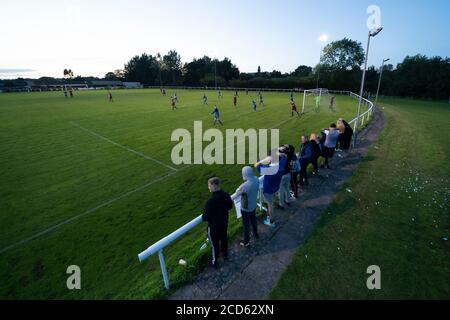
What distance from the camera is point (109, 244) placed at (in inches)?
226

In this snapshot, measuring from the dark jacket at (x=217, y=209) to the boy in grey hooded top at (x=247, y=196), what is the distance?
48cm

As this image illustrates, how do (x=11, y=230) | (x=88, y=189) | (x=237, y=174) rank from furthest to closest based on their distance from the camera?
A: 1. (x=237, y=174)
2. (x=88, y=189)
3. (x=11, y=230)

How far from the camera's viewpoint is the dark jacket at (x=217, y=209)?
3.94 m

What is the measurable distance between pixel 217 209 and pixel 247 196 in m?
0.79

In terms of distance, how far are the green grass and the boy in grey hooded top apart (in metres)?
1.11

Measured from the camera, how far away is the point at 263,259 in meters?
4.57

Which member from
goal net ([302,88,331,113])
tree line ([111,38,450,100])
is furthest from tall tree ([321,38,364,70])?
goal net ([302,88,331,113])

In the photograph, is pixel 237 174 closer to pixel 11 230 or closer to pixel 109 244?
pixel 109 244

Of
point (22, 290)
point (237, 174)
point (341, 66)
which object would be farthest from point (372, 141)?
point (341, 66)

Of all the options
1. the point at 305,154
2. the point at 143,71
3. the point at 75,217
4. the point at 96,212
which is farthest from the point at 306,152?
the point at 143,71

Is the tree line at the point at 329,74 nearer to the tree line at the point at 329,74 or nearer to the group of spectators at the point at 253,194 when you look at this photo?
the tree line at the point at 329,74

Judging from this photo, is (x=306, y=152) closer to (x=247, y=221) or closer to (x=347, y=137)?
(x=247, y=221)

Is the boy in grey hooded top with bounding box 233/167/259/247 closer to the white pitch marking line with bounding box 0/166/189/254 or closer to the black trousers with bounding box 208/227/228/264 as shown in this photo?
the black trousers with bounding box 208/227/228/264
